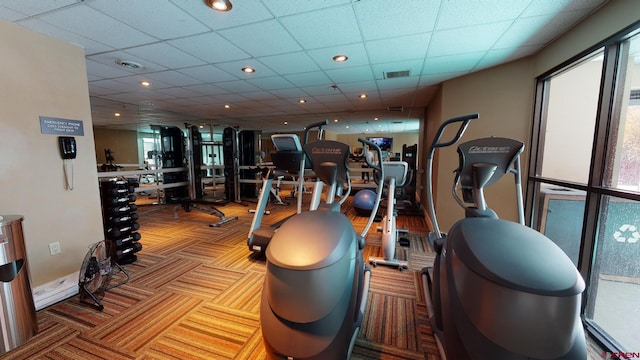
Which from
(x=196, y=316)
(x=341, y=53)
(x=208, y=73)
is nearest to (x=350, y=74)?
(x=341, y=53)

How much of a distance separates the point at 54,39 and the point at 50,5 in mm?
657

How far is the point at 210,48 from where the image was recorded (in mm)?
2771

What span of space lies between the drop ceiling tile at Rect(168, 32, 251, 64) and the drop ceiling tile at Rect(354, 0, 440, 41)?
1.44 m

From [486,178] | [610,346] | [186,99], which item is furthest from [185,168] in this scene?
[610,346]

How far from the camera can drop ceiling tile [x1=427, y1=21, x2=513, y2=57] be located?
2.31m

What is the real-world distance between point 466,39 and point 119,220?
4380 mm

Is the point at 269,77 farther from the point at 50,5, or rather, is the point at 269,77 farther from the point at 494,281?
the point at 494,281

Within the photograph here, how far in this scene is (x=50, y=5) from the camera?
75.6 inches

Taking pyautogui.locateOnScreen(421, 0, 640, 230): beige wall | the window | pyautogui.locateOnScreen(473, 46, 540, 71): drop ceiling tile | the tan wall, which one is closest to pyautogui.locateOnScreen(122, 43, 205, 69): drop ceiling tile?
pyautogui.locateOnScreen(473, 46, 540, 71): drop ceiling tile

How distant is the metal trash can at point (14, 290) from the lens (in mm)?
1700

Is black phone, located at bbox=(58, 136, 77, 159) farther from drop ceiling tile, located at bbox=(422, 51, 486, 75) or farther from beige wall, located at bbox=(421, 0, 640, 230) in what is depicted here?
beige wall, located at bbox=(421, 0, 640, 230)

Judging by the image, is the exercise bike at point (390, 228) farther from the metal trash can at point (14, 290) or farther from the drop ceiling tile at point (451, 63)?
the metal trash can at point (14, 290)

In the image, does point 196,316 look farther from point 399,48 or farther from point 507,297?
point 399,48

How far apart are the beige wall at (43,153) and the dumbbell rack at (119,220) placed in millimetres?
235
